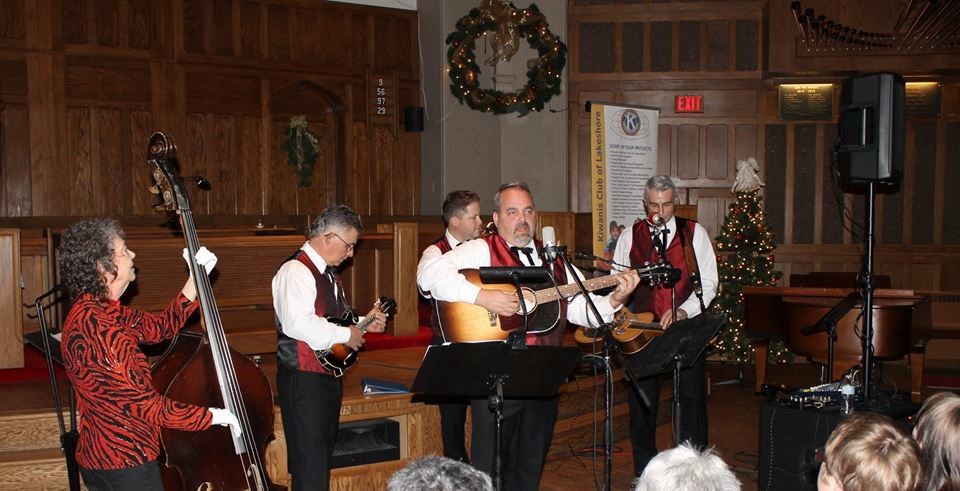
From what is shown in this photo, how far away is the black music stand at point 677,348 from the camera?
13.3 feet

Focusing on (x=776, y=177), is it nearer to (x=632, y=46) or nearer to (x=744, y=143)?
(x=744, y=143)

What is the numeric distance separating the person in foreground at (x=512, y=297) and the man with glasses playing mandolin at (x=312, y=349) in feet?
1.53

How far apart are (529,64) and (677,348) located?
751 cm

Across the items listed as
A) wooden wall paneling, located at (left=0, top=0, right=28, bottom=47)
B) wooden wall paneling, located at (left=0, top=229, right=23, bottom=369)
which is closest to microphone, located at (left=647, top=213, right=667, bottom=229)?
wooden wall paneling, located at (left=0, top=229, right=23, bottom=369)

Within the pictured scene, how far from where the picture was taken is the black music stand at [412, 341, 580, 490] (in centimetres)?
347

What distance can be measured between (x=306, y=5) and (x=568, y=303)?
28.8ft

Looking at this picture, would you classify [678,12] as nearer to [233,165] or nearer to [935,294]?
[935,294]

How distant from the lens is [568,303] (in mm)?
4234

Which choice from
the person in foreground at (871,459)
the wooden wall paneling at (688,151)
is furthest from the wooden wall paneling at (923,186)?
the person in foreground at (871,459)

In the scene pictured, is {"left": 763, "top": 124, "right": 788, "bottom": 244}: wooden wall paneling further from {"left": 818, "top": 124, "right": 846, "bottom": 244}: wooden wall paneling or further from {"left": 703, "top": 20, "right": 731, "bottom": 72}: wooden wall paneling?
{"left": 703, "top": 20, "right": 731, "bottom": 72}: wooden wall paneling

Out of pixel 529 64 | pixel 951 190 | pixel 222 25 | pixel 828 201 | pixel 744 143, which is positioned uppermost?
pixel 222 25

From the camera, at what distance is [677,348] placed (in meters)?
4.09

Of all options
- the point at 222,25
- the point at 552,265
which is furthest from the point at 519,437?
the point at 222,25

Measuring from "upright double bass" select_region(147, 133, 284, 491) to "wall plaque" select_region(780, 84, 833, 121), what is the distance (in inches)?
359
